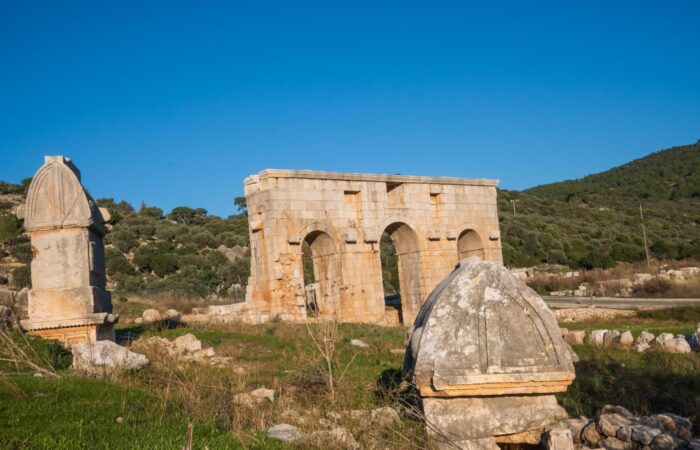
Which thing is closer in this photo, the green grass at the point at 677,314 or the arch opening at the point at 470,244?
the green grass at the point at 677,314

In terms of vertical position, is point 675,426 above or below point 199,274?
below

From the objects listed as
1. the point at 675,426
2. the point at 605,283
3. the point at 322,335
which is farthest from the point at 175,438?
the point at 605,283

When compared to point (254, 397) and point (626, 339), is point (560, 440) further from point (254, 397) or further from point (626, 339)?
point (626, 339)

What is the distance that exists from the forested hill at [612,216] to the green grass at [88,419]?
34773mm

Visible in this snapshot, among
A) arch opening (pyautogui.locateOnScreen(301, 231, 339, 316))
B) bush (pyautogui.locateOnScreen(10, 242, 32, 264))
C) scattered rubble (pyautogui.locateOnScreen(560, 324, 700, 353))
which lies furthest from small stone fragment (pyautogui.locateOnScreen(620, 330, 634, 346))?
bush (pyautogui.locateOnScreen(10, 242, 32, 264))

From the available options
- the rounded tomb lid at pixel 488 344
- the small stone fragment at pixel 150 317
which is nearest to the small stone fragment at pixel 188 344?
the small stone fragment at pixel 150 317

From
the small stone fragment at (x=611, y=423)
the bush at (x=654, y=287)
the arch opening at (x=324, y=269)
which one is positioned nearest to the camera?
the small stone fragment at (x=611, y=423)

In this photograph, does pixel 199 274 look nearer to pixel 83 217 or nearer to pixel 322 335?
pixel 83 217

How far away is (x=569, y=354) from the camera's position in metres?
5.34

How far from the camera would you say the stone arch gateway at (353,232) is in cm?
1762

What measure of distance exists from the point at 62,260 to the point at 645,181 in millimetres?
73223

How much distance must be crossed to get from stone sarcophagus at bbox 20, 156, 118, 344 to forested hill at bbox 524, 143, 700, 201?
63014 mm

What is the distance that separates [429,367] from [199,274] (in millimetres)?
27201

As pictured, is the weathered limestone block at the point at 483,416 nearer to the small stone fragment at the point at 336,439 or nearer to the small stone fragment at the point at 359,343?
the small stone fragment at the point at 336,439
